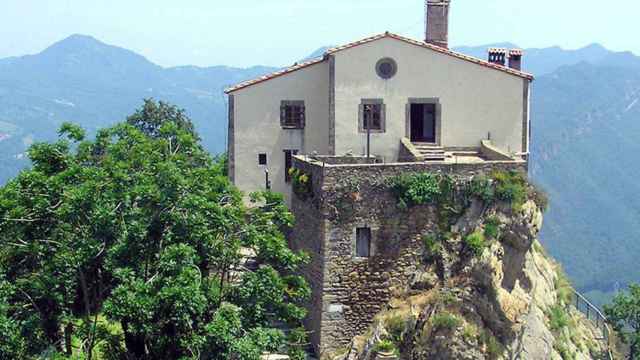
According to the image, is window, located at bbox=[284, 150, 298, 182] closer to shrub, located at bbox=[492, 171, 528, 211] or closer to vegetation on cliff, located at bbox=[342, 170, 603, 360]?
vegetation on cliff, located at bbox=[342, 170, 603, 360]

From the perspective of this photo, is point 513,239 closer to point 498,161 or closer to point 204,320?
point 498,161

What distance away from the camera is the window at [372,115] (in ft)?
108

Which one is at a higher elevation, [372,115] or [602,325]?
[372,115]

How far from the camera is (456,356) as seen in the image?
1080 inches

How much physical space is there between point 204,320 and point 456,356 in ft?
31.9

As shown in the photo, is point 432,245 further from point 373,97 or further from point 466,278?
point 373,97

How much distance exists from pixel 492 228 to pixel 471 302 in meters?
2.65

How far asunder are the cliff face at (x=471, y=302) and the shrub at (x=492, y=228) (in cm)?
3

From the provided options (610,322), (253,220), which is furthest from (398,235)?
(610,322)

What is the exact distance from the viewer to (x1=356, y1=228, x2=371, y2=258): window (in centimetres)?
2850

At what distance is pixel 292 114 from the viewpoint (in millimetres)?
34094

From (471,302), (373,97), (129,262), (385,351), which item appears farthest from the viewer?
(373,97)

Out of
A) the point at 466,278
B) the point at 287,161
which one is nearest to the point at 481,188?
the point at 466,278

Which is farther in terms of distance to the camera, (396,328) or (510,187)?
(510,187)
